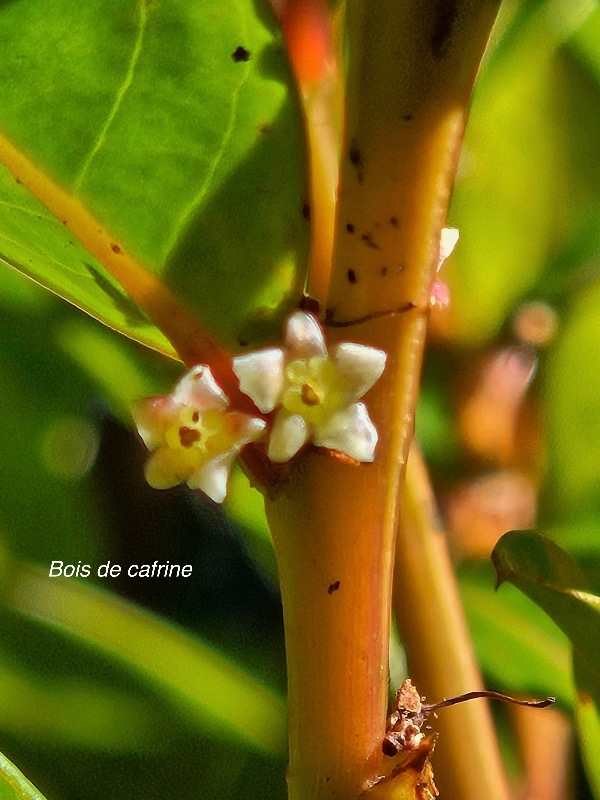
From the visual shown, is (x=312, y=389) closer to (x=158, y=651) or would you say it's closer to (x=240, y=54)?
(x=240, y=54)

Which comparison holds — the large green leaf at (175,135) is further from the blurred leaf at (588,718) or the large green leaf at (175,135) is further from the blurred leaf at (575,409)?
the blurred leaf at (575,409)

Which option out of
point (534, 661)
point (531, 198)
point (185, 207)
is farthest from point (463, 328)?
point (185, 207)

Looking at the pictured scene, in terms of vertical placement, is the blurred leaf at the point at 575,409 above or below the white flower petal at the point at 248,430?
above

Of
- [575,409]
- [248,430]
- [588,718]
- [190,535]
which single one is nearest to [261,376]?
[248,430]

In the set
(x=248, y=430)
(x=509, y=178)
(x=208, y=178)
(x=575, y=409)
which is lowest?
(x=248, y=430)

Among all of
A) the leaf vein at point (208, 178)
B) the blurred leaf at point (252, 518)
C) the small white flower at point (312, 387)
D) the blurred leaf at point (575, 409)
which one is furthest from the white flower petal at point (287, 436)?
the blurred leaf at point (575, 409)

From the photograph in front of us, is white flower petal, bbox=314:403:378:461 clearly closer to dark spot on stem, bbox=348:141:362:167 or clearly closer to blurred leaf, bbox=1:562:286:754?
dark spot on stem, bbox=348:141:362:167
